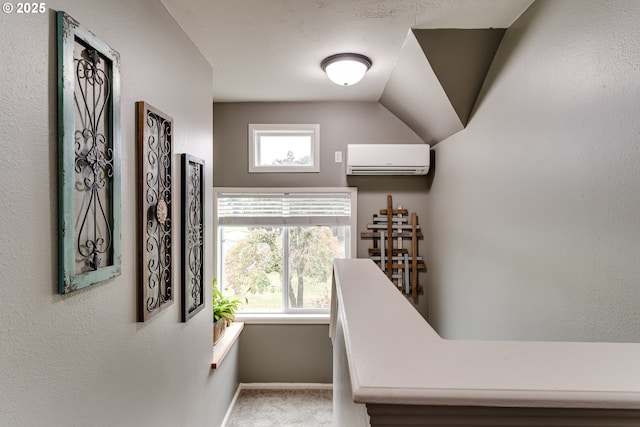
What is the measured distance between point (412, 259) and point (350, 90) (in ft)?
5.57

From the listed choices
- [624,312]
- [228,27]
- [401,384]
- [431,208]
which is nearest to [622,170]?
[624,312]

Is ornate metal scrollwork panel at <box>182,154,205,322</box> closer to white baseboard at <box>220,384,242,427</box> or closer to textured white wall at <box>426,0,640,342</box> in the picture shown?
white baseboard at <box>220,384,242,427</box>

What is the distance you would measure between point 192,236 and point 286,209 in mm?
1375

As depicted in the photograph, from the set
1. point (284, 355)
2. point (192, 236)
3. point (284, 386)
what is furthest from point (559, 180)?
point (284, 386)

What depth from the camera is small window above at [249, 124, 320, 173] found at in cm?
324

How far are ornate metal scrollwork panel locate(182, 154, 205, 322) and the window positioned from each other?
1156 millimetres

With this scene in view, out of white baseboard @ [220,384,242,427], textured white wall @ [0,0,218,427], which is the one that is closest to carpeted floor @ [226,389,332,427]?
white baseboard @ [220,384,242,427]

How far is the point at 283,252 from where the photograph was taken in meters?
3.36

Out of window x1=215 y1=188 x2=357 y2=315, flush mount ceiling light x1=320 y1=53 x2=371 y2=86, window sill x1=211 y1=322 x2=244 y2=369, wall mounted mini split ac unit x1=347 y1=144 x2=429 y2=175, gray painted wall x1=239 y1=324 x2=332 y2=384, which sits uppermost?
flush mount ceiling light x1=320 y1=53 x2=371 y2=86

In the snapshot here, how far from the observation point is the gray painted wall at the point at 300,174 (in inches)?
127

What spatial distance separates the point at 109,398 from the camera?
1163mm

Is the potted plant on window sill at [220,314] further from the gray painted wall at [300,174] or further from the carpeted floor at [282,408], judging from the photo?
the carpeted floor at [282,408]

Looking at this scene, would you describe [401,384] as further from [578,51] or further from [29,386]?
[578,51]

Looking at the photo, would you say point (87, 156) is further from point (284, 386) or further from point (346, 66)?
point (284, 386)
